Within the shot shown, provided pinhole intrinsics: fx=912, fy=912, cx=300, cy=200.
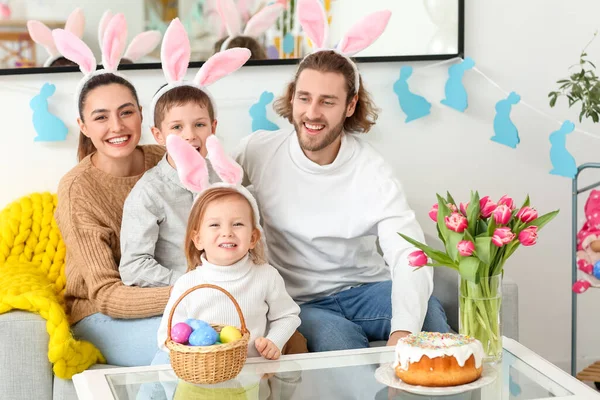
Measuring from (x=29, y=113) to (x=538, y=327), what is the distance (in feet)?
6.22

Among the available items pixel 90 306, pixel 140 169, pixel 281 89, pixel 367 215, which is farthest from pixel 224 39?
pixel 90 306

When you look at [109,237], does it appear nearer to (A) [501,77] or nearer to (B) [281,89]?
(B) [281,89]

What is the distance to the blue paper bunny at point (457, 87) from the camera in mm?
3002

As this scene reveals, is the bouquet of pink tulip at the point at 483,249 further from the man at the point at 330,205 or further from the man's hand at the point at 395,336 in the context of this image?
the man at the point at 330,205

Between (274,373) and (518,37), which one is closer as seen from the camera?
(274,373)

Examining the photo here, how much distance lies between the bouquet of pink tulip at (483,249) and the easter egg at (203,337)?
1.44 ft

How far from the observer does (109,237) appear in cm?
240

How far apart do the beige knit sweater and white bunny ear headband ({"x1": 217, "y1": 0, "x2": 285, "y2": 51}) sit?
0.60 meters

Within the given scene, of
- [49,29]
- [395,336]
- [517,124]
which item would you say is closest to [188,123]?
[49,29]

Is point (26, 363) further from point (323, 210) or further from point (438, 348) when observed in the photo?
point (438, 348)

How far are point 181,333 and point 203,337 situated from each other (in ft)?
0.15

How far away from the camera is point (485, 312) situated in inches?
73.7

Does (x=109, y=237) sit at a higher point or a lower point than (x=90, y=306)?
higher

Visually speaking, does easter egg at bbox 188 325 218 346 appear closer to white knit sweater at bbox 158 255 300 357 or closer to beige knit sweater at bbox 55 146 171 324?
white knit sweater at bbox 158 255 300 357
